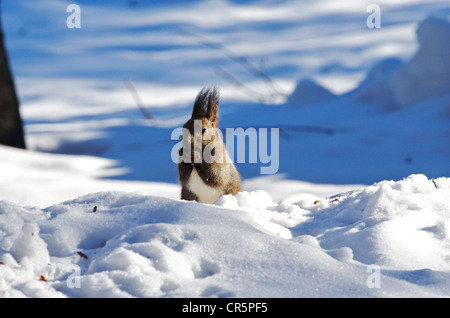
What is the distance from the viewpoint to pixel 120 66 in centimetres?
864

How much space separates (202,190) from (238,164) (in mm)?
2389

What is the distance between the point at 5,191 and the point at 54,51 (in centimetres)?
497

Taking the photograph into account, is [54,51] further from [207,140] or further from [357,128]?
→ [207,140]

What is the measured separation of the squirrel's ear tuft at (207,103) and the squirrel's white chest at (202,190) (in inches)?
11.4

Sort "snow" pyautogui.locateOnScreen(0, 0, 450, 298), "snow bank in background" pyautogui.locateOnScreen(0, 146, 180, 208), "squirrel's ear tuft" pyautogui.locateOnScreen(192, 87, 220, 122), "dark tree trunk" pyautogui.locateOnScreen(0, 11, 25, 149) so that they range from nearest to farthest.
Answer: "snow" pyautogui.locateOnScreen(0, 0, 450, 298)
"squirrel's ear tuft" pyautogui.locateOnScreen(192, 87, 220, 122)
"snow bank in background" pyautogui.locateOnScreen(0, 146, 180, 208)
"dark tree trunk" pyautogui.locateOnScreen(0, 11, 25, 149)

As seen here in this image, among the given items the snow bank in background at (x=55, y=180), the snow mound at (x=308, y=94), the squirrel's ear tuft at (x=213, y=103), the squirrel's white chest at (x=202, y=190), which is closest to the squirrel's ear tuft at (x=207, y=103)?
the squirrel's ear tuft at (x=213, y=103)

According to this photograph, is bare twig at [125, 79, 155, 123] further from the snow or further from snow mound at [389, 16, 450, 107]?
snow mound at [389, 16, 450, 107]

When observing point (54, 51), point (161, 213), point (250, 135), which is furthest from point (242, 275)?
point (54, 51)


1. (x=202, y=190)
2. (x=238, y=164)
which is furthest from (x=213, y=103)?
(x=238, y=164)

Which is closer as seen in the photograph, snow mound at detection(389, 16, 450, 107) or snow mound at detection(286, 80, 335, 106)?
snow mound at detection(389, 16, 450, 107)

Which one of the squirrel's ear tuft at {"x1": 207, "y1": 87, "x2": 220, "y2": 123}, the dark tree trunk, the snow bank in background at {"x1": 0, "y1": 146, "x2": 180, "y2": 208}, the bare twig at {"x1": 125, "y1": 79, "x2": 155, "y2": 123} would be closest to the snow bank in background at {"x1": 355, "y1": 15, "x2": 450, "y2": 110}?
the bare twig at {"x1": 125, "y1": 79, "x2": 155, "y2": 123}

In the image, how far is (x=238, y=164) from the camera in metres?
5.79

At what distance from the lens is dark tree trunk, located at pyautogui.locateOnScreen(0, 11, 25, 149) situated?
620 centimetres

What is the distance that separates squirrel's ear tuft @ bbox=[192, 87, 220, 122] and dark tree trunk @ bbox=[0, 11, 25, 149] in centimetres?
338
